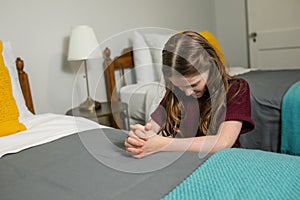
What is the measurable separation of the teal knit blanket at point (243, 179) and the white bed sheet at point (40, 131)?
586 millimetres

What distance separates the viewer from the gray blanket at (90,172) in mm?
619

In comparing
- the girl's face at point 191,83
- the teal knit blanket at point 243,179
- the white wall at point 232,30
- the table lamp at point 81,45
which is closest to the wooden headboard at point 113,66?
the table lamp at point 81,45

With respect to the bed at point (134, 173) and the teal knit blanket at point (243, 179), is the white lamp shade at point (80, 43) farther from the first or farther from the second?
the teal knit blanket at point (243, 179)

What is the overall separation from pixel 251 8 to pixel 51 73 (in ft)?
7.61

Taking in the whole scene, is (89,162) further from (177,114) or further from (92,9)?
(92,9)

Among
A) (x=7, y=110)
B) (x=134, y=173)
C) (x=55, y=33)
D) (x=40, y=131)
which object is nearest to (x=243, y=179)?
(x=134, y=173)

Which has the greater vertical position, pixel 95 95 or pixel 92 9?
pixel 92 9

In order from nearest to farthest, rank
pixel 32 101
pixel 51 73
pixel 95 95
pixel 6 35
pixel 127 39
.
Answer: pixel 6 35 → pixel 32 101 → pixel 51 73 → pixel 95 95 → pixel 127 39

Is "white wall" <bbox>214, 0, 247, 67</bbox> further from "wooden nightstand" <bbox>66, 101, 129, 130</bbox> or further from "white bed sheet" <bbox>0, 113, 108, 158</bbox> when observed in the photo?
"white bed sheet" <bbox>0, 113, 108, 158</bbox>

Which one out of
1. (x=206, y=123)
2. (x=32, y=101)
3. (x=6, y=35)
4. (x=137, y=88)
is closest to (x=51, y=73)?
(x=32, y=101)

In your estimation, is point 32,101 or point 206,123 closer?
point 206,123

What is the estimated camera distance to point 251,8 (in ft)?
10.3

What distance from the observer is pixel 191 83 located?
3.12 ft

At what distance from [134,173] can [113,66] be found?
4.72 feet
